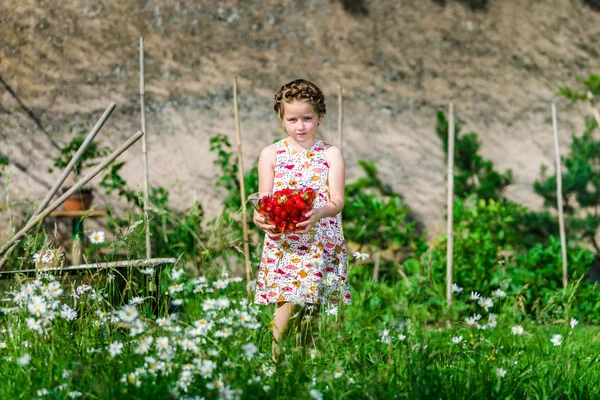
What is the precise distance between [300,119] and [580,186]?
3287 mm

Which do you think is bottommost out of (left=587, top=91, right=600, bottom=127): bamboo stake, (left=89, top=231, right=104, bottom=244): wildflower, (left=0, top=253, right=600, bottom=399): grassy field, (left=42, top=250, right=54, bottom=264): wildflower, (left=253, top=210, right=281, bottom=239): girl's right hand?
Result: (left=0, top=253, right=600, bottom=399): grassy field

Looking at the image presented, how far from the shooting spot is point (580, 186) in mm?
5219

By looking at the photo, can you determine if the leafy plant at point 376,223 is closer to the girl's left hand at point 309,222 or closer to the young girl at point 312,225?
the young girl at point 312,225

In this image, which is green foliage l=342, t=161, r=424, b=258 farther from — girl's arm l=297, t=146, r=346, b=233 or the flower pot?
girl's arm l=297, t=146, r=346, b=233

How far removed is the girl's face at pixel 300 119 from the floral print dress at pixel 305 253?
0.27 feet

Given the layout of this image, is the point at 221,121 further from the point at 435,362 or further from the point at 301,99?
the point at 435,362

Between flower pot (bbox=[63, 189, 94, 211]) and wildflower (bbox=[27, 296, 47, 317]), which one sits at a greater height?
flower pot (bbox=[63, 189, 94, 211])

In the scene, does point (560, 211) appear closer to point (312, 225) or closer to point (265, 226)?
point (312, 225)

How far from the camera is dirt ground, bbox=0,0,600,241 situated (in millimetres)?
5508

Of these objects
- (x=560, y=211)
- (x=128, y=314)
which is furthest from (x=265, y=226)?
(x=560, y=211)

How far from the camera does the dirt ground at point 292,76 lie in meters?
5.51

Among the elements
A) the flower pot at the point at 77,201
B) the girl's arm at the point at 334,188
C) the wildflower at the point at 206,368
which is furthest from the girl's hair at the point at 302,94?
the flower pot at the point at 77,201

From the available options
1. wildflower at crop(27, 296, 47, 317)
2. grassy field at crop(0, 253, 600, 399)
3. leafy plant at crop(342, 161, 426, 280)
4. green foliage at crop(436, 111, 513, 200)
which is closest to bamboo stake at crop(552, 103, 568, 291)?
green foliage at crop(436, 111, 513, 200)

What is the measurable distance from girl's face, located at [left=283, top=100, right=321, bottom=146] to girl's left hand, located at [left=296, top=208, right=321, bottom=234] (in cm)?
34
